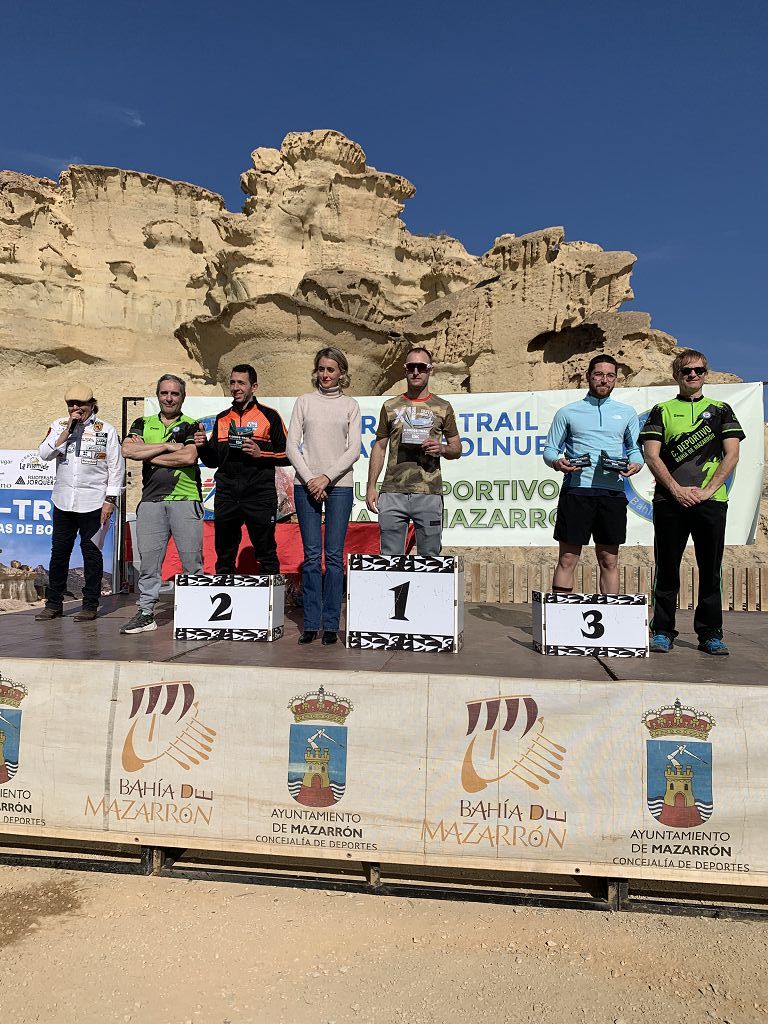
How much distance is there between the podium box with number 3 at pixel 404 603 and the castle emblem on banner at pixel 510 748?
2.72 ft

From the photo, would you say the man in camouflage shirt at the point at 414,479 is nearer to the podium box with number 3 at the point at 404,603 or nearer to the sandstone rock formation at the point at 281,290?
the podium box with number 3 at the point at 404,603

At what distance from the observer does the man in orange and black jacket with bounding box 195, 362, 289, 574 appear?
13.3 feet

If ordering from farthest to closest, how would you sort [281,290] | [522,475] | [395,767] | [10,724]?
[281,290]
[522,475]
[10,724]
[395,767]

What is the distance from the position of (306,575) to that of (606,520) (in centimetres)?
182

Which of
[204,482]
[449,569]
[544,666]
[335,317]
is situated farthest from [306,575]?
[335,317]

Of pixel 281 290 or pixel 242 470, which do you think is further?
pixel 281 290

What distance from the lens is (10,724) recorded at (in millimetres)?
2832

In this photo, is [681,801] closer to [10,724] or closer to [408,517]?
[408,517]

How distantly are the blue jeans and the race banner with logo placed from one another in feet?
21.3

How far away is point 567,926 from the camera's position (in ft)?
7.88

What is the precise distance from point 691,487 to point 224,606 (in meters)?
2.75

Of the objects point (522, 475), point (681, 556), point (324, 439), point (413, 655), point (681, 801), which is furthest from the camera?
point (522, 475)

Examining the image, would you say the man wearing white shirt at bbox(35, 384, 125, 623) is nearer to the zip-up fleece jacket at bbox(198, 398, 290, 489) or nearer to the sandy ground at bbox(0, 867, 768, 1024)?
→ the zip-up fleece jacket at bbox(198, 398, 290, 489)

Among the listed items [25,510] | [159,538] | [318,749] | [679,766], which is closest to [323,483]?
[159,538]
